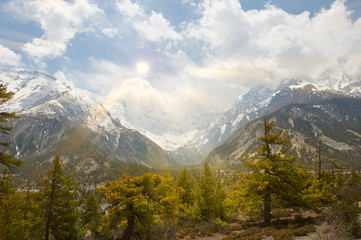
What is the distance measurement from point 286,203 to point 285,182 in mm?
2166

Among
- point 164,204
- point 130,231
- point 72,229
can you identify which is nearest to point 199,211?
point 164,204

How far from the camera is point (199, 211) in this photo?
30.6m

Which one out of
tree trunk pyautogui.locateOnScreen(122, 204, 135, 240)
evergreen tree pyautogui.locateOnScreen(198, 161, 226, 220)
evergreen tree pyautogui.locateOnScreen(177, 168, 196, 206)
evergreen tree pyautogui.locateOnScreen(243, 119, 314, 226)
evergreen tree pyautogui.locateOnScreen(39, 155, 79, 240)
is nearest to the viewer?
evergreen tree pyautogui.locateOnScreen(243, 119, 314, 226)

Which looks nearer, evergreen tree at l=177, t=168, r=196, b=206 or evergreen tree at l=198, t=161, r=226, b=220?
evergreen tree at l=198, t=161, r=226, b=220

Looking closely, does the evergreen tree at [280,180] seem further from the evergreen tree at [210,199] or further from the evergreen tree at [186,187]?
the evergreen tree at [186,187]

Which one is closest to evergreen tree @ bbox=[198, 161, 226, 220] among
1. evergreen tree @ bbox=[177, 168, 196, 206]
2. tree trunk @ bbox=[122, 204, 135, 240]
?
evergreen tree @ bbox=[177, 168, 196, 206]

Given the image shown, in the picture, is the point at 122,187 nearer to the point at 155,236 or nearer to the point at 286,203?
the point at 155,236

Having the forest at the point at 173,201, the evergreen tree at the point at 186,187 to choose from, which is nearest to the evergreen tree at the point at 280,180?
the forest at the point at 173,201

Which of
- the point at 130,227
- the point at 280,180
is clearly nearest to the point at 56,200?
the point at 130,227

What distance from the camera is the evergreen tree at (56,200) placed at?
24.0m

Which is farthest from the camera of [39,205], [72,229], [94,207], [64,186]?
[94,207]

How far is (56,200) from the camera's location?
24.1 metres

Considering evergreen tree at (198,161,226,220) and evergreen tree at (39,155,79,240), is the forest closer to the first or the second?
evergreen tree at (39,155,79,240)

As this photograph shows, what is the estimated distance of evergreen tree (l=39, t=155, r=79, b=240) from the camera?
23969 mm
